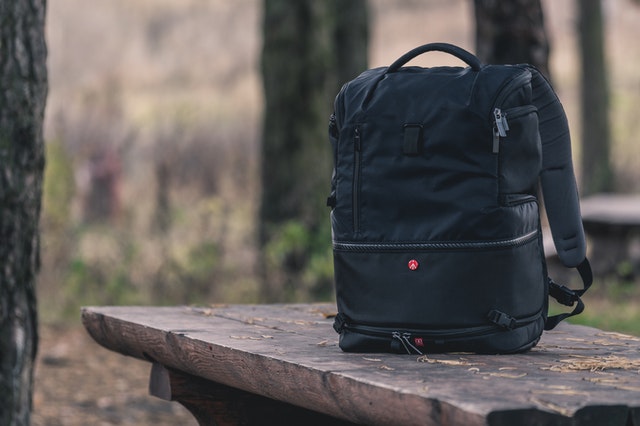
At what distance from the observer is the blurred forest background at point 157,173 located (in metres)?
8.41

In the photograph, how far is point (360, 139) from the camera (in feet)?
9.96

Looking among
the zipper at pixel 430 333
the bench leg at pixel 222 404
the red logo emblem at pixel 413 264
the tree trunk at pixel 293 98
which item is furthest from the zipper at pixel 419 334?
the tree trunk at pixel 293 98

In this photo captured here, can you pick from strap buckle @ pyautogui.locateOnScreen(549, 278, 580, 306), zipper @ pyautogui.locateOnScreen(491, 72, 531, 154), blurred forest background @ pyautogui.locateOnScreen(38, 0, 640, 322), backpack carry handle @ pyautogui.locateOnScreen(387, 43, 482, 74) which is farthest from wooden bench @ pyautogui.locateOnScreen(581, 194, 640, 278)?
zipper @ pyautogui.locateOnScreen(491, 72, 531, 154)

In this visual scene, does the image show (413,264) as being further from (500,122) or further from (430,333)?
(500,122)

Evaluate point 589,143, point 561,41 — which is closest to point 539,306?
point 589,143

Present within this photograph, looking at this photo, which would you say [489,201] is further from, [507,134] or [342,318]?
[342,318]

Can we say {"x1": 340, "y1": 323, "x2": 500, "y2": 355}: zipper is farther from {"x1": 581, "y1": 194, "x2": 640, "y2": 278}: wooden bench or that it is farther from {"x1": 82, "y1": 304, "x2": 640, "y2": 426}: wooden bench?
{"x1": 581, "y1": 194, "x2": 640, "y2": 278}: wooden bench

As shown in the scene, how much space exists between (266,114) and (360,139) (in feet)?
18.2

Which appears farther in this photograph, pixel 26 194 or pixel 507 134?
pixel 26 194

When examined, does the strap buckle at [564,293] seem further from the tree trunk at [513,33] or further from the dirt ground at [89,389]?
the tree trunk at [513,33]

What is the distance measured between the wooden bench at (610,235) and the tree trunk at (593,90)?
10.4 feet

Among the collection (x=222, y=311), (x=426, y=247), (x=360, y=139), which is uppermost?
(x=360, y=139)

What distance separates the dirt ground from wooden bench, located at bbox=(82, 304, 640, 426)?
2.15 meters

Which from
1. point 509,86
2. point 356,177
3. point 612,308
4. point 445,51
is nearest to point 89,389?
point 612,308
